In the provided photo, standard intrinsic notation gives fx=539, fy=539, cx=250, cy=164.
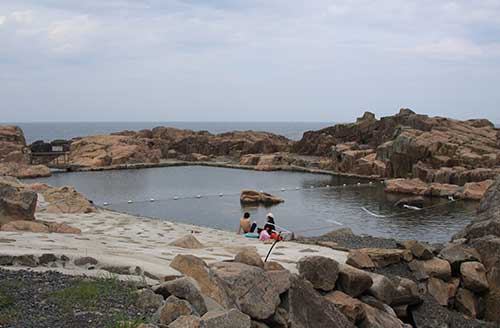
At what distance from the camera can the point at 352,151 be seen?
197 feet

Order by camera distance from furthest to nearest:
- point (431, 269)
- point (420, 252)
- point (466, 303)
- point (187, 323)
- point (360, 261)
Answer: point (420, 252)
point (431, 269)
point (466, 303)
point (360, 261)
point (187, 323)

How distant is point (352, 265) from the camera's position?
1248cm

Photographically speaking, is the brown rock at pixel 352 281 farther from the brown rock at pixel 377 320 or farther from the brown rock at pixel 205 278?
the brown rock at pixel 205 278

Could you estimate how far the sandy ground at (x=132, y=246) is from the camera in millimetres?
A: 8906

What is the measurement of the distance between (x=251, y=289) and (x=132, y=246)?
4317 millimetres

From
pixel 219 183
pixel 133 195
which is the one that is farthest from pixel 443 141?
pixel 133 195

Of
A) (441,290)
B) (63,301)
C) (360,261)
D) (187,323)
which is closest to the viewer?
(187,323)

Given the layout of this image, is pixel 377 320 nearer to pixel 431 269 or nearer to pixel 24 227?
pixel 431 269

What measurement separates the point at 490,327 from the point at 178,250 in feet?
23.3

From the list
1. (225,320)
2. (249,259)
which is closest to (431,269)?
(249,259)

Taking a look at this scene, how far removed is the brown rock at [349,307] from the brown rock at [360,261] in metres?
2.12

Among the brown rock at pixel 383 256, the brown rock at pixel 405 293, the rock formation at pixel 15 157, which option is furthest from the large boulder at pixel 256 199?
the brown rock at pixel 405 293

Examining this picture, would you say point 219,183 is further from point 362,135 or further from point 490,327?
point 490,327

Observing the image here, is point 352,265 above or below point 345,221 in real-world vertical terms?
above
